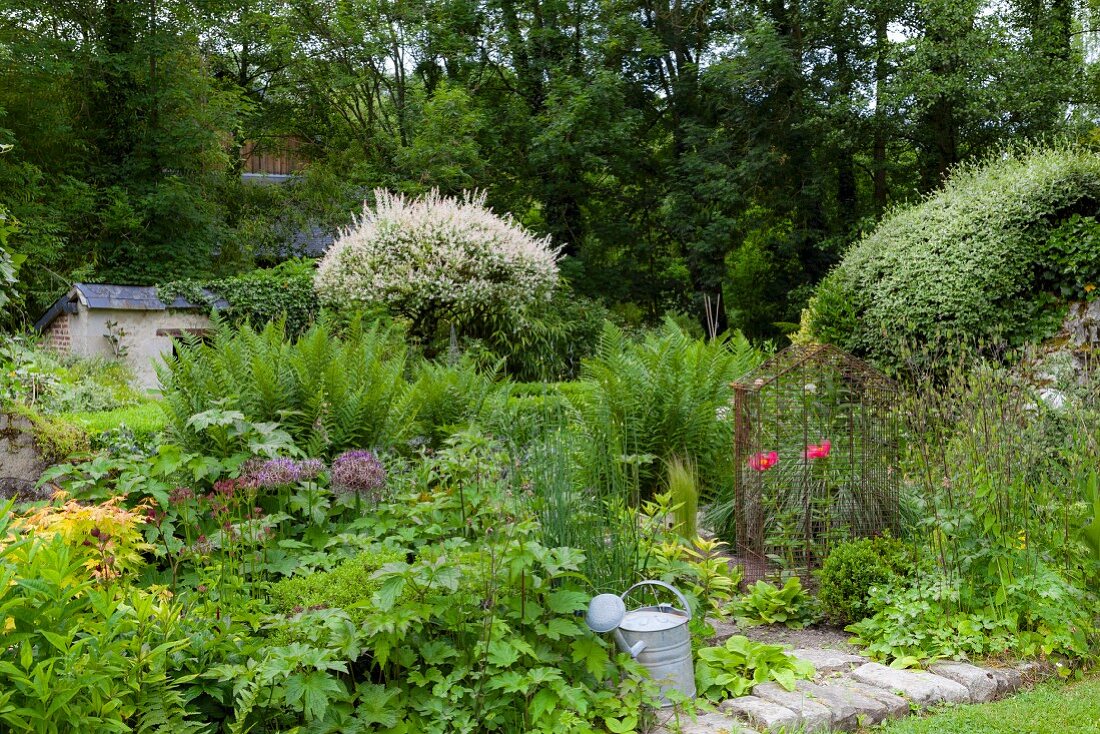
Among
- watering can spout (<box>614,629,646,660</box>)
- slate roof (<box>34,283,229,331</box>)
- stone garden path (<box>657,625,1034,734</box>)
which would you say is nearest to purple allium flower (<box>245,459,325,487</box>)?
watering can spout (<box>614,629,646,660</box>)

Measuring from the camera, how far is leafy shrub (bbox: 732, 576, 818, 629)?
3734mm

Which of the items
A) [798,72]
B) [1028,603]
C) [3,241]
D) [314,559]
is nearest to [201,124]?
[798,72]

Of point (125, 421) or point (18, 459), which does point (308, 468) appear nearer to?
point (18, 459)

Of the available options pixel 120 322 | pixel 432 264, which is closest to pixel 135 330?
pixel 120 322

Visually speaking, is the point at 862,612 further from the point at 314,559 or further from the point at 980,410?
the point at 314,559

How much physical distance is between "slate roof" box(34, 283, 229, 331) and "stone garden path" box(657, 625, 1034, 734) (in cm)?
954

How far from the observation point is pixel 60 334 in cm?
1155

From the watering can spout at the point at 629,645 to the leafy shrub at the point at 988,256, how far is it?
441cm

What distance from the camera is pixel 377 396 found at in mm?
4203

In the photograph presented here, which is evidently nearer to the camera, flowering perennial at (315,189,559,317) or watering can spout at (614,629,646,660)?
watering can spout at (614,629,646,660)

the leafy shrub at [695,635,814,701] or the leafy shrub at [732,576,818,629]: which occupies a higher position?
the leafy shrub at [695,635,814,701]

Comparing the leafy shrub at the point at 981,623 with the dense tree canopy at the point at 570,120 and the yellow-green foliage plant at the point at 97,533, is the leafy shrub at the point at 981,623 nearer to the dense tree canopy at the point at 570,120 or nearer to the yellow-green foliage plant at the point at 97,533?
the yellow-green foliage plant at the point at 97,533

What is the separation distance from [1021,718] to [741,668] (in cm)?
91

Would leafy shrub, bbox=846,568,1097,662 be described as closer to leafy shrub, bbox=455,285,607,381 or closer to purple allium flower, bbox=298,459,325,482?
purple allium flower, bbox=298,459,325,482
